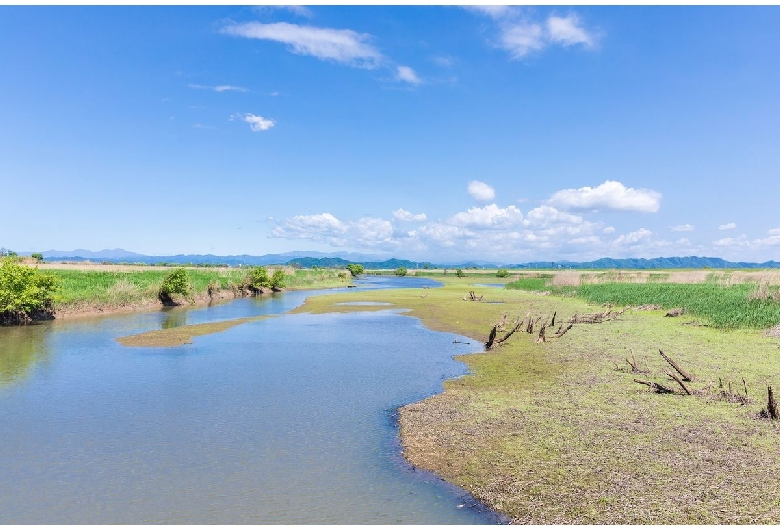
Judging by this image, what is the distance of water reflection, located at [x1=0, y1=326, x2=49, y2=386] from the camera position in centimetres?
2150

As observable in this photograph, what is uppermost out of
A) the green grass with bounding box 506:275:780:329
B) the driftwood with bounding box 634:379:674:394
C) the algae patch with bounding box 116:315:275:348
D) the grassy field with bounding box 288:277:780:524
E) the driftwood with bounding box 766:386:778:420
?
the green grass with bounding box 506:275:780:329

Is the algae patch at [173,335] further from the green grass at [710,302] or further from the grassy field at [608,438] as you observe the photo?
the green grass at [710,302]

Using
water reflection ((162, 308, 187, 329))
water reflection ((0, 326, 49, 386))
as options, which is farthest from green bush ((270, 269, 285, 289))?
water reflection ((0, 326, 49, 386))

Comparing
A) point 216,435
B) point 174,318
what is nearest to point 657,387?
point 216,435

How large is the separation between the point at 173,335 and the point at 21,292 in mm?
14427

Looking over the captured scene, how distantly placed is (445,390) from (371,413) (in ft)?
12.3

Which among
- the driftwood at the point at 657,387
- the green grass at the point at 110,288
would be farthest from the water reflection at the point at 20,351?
the driftwood at the point at 657,387

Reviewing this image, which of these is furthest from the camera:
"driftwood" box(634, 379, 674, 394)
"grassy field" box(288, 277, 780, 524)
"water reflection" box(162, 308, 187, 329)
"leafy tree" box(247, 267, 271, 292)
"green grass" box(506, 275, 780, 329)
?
"leafy tree" box(247, 267, 271, 292)

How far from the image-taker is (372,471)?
37.8ft

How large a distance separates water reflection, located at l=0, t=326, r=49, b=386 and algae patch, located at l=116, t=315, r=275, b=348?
439 centimetres

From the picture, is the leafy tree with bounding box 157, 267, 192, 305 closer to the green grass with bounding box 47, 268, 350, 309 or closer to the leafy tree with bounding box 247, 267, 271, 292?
the green grass with bounding box 47, 268, 350, 309

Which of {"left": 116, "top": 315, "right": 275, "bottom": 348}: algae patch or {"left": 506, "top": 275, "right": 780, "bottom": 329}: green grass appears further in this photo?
{"left": 506, "top": 275, "right": 780, "bottom": 329}: green grass

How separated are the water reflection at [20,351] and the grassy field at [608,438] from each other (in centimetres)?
1842

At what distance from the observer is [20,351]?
26.7 m
